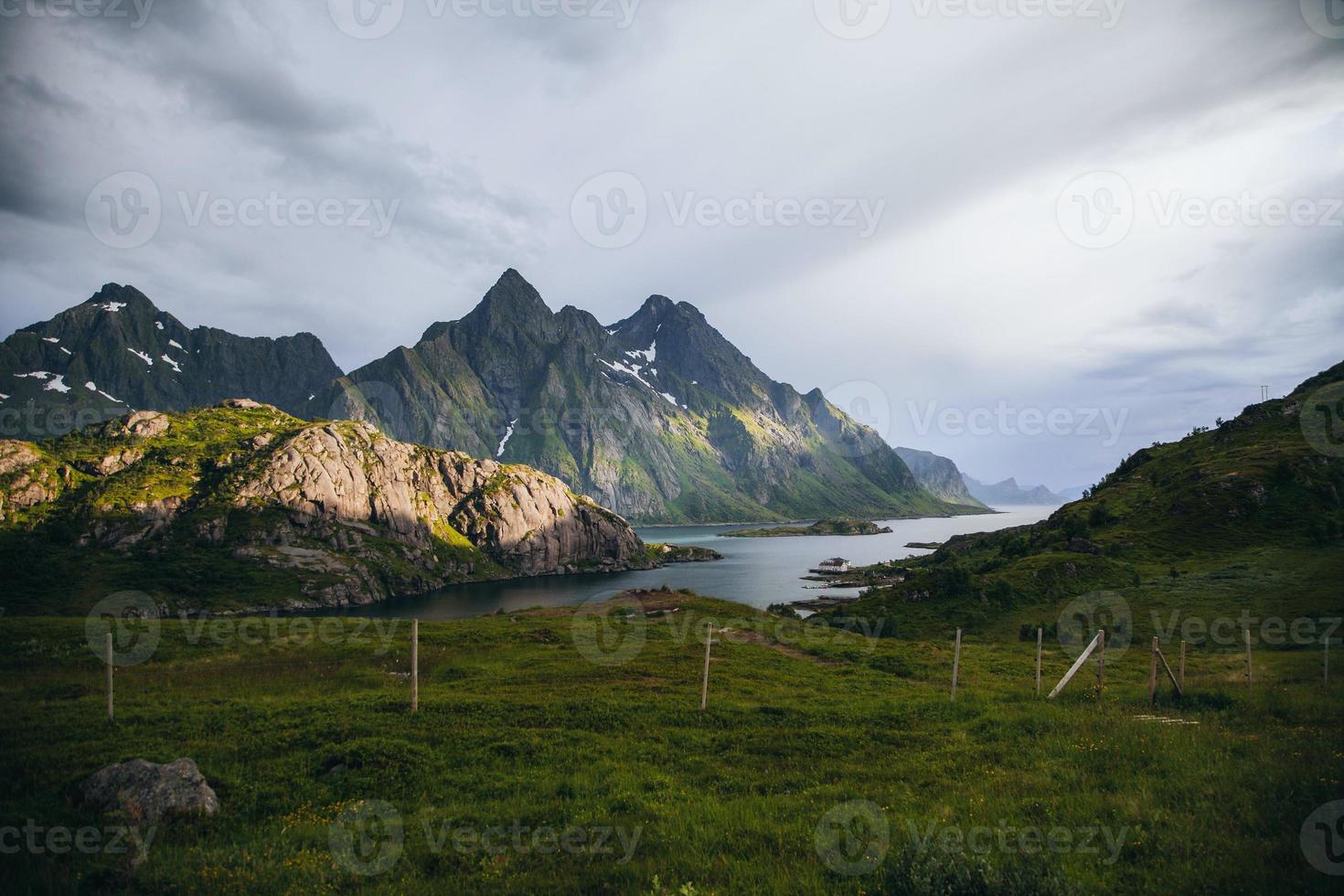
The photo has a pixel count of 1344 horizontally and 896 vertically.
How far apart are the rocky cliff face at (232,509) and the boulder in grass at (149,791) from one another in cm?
14113

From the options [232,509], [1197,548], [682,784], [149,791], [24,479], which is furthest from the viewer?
[232,509]

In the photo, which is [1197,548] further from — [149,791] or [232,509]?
[232,509]

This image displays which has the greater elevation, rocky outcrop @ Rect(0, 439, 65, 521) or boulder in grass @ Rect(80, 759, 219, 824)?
rocky outcrop @ Rect(0, 439, 65, 521)

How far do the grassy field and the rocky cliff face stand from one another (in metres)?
132

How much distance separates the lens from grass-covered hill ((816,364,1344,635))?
60125 mm

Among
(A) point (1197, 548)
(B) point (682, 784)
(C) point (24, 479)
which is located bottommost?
(A) point (1197, 548)

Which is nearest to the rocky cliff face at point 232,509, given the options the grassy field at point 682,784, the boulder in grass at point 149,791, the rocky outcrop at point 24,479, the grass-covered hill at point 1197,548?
the rocky outcrop at point 24,479

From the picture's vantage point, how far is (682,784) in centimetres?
1573

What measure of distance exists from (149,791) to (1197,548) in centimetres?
10324

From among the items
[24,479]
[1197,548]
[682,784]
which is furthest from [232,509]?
[1197,548]

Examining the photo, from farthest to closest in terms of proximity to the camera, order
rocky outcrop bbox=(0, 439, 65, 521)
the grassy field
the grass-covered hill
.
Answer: rocky outcrop bbox=(0, 439, 65, 521) < the grass-covered hill < the grassy field

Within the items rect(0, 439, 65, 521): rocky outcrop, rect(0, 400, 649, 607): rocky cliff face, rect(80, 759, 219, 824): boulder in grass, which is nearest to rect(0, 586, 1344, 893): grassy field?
rect(80, 759, 219, 824): boulder in grass

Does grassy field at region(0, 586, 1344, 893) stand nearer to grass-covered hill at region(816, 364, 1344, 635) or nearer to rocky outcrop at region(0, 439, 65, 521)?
grass-covered hill at region(816, 364, 1344, 635)

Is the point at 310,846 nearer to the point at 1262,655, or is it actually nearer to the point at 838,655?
the point at 838,655
